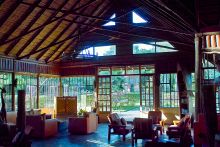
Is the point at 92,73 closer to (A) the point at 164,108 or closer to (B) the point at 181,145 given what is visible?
(A) the point at 164,108

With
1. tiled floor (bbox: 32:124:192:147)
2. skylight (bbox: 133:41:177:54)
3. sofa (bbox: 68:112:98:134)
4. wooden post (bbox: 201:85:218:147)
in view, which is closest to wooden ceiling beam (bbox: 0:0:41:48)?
sofa (bbox: 68:112:98:134)

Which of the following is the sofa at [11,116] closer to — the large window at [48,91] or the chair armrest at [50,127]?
the chair armrest at [50,127]

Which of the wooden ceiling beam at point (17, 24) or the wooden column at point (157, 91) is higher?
the wooden ceiling beam at point (17, 24)

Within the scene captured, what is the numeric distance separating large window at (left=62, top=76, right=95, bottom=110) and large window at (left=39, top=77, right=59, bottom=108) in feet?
1.92

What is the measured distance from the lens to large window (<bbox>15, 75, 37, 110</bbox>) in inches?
605

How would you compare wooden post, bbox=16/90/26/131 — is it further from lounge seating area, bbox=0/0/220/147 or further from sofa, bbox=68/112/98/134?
sofa, bbox=68/112/98/134

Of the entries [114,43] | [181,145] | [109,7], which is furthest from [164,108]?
[181,145]

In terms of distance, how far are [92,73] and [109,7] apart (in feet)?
12.8

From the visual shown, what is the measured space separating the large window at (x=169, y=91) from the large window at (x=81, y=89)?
4116 mm

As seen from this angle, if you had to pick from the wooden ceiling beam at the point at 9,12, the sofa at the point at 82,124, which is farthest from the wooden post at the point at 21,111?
the wooden ceiling beam at the point at 9,12

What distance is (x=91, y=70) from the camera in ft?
58.3

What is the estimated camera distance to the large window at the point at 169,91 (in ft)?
52.2

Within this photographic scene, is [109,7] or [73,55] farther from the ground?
[109,7]

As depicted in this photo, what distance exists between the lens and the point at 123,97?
2445 centimetres
